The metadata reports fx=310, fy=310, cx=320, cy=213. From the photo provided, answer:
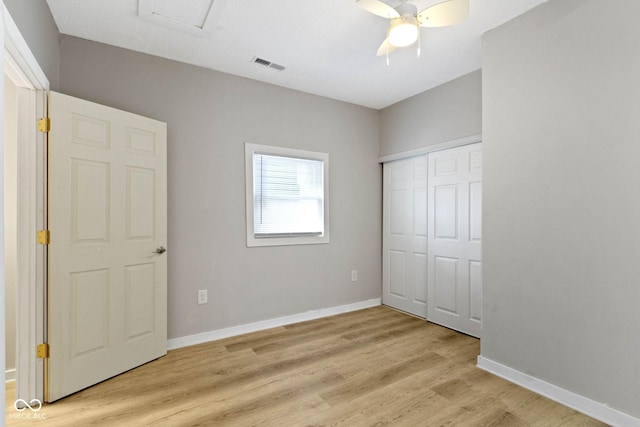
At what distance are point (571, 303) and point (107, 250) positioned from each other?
3.28m

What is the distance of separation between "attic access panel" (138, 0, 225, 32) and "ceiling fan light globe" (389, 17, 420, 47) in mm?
1183

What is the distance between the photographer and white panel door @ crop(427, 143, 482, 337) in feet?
10.4

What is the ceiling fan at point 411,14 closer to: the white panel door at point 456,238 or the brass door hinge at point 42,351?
the white panel door at point 456,238

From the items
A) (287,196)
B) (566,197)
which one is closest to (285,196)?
(287,196)

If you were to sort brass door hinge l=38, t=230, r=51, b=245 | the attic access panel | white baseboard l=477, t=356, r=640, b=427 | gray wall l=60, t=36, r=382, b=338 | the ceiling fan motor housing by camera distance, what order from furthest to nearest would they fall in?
gray wall l=60, t=36, r=382, b=338, the attic access panel, brass door hinge l=38, t=230, r=51, b=245, the ceiling fan motor housing, white baseboard l=477, t=356, r=640, b=427

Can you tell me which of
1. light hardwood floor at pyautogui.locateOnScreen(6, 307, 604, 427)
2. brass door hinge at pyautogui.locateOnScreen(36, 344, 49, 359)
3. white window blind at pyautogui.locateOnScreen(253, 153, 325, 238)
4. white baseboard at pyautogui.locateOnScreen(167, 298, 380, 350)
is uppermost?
white window blind at pyautogui.locateOnScreen(253, 153, 325, 238)

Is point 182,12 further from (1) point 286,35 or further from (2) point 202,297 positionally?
(2) point 202,297

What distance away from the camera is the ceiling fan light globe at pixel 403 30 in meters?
1.93

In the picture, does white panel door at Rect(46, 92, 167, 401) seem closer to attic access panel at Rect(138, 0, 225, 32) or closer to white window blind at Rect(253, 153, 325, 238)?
attic access panel at Rect(138, 0, 225, 32)

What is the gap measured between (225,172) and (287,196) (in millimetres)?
750

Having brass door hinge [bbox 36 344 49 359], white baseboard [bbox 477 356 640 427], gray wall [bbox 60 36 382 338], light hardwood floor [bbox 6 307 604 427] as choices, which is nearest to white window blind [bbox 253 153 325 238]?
gray wall [bbox 60 36 382 338]

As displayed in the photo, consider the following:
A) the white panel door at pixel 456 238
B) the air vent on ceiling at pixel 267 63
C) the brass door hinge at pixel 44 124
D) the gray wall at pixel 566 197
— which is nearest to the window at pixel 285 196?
the air vent on ceiling at pixel 267 63

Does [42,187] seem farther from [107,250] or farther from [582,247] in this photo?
[582,247]

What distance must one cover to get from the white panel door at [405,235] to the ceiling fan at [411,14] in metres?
Result: 1.89
